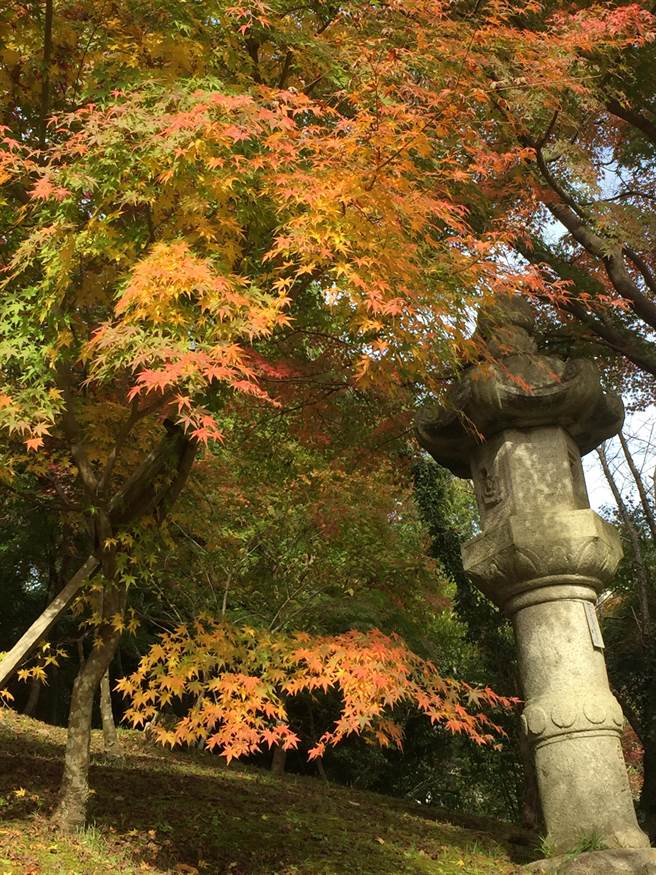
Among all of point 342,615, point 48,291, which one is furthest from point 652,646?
point 48,291

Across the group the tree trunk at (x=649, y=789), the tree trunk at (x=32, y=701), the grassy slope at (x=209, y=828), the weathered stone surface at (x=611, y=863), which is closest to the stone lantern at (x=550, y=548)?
the weathered stone surface at (x=611, y=863)

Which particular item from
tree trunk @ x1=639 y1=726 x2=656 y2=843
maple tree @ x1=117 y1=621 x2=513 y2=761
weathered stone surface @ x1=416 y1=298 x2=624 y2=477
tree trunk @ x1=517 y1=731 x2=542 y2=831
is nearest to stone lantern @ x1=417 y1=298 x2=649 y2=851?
weathered stone surface @ x1=416 y1=298 x2=624 y2=477

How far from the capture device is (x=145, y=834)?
20.3 feet

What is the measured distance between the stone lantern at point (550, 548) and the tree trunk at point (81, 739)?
9.12ft

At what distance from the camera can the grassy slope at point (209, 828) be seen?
5.51 m

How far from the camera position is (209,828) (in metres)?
6.90

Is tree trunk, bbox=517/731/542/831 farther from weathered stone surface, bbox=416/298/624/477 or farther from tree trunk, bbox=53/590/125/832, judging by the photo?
tree trunk, bbox=53/590/125/832

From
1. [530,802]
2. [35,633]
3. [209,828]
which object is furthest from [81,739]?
[530,802]

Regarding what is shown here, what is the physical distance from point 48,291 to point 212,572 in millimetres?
7332

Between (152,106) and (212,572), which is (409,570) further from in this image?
(152,106)

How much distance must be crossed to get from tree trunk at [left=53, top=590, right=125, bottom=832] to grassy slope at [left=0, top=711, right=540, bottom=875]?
135 millimetres

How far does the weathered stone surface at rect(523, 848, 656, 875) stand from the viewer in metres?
5.38

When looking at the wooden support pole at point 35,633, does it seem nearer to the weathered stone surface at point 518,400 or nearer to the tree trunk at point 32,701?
the weathered stone surface at point 518,400

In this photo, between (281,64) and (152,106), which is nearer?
(152,106)
